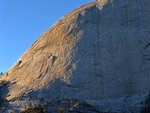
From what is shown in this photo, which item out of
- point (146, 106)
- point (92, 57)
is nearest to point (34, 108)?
point (92, 57)

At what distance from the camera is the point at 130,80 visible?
1988 cm

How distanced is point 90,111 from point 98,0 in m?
9.75

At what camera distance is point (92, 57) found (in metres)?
21.1

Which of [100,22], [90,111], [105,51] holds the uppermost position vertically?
[100,22]

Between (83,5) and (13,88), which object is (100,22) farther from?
(13,88)

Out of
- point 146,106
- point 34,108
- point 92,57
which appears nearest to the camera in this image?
point 146,106

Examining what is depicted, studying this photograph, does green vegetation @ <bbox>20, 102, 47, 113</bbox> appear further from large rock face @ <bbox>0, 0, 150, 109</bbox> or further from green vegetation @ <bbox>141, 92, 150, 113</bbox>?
green vegetation @ <bbox>141, 92, 150, 113</bbox>

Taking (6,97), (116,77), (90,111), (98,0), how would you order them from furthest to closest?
1. (98,0)
2. (6,97)
3. (116,77)
4. (90,111)

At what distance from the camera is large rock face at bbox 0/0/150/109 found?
20.0 m

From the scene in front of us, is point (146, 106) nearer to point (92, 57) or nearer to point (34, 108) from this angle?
point (92, 57)

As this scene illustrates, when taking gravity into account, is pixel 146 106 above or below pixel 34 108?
above

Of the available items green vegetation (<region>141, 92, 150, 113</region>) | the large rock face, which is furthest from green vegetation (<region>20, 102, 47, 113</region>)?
green vegetation (<region>141, 92, 150, 113</region>)

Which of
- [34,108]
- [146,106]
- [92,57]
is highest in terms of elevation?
[92,57]

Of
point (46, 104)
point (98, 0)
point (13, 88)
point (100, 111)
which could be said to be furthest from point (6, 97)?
point (98, 0)
